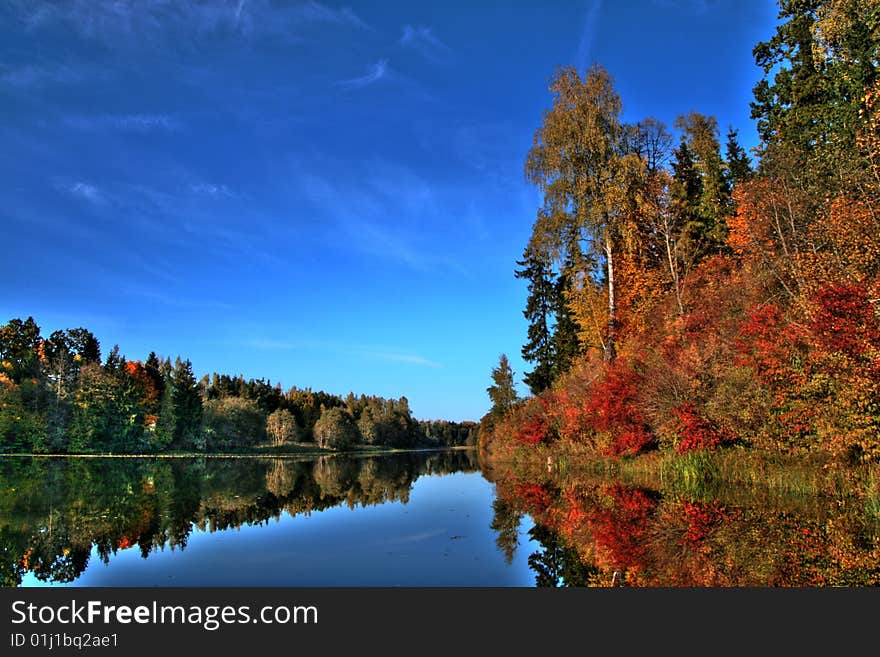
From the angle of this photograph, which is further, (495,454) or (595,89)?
(495,454)

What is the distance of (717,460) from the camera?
18.0 m

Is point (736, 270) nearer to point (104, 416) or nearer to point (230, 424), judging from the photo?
point (104, 416)

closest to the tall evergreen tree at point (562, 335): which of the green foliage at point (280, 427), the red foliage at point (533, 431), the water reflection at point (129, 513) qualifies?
the red foliage at point (533, 431)

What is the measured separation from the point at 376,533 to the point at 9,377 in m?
84.7

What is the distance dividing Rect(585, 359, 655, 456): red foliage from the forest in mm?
66

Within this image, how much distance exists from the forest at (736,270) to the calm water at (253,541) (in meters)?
8.03

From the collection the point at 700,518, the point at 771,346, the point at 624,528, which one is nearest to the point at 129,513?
the point at 624,528

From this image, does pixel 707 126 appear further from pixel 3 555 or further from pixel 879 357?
pixel 3 555

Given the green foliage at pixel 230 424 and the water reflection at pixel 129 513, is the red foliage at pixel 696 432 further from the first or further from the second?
A: the green foliage at pixel 230 424

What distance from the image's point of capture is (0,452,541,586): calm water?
838 cm

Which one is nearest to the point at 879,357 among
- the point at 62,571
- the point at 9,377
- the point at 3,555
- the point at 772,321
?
the point at 772,321

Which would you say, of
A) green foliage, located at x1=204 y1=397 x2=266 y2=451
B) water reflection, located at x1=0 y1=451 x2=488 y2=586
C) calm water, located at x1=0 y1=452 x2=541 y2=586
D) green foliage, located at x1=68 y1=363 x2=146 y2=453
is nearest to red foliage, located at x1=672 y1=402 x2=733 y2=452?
calm water, located at x1=0 y1=452 x2=541 y2=586

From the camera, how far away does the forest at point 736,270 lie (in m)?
13.8

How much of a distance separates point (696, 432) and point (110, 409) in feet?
234
